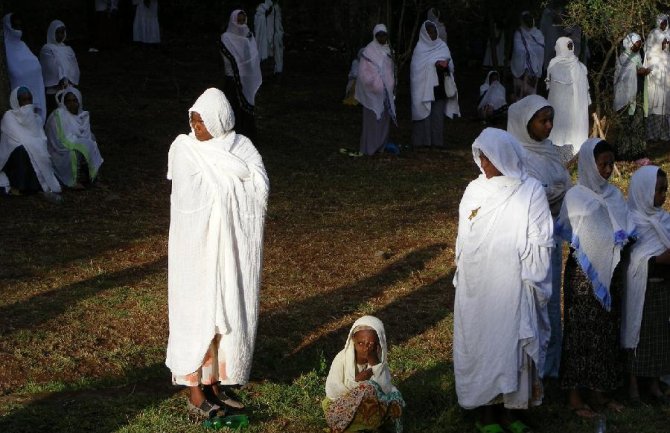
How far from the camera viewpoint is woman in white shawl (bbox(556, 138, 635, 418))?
6504 mm

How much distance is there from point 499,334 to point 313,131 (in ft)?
37.9

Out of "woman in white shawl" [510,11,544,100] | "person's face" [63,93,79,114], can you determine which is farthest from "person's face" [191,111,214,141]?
"woman in white shawl" [510,11,544,100]

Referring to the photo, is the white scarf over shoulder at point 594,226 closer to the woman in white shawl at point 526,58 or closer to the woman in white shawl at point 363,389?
the woman in white shawl at point 363,389

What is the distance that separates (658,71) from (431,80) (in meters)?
3.64

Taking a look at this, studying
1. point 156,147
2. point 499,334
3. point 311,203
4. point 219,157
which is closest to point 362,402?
point 499,334

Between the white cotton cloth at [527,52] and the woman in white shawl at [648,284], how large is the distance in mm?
13800

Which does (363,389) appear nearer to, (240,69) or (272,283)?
(272,283)

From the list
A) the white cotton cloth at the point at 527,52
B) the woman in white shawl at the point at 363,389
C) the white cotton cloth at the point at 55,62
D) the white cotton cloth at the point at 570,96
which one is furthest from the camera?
the white cotton cloth at the point at 527,52

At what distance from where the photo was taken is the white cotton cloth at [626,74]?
619 inches

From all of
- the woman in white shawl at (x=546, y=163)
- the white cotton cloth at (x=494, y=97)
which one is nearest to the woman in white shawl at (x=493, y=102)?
the white cotton cloth at (x=494, y=97)

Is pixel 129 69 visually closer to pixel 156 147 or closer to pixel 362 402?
pixel 156 147

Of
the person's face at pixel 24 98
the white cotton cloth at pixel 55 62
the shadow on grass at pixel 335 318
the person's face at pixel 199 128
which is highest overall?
the person's face at pixel 199 128

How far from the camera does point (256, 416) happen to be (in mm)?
6605

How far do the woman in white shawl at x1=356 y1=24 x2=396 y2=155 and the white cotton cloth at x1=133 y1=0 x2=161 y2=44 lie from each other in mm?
9231
